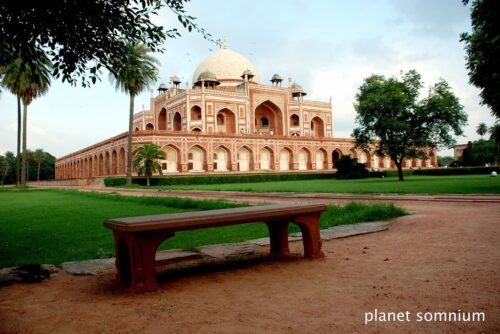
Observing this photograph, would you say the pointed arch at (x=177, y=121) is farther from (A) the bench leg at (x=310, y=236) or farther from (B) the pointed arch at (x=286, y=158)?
(A) the bench leg at (x=310, y=236)

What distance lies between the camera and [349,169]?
34.2m

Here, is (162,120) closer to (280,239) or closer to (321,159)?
(321,159)

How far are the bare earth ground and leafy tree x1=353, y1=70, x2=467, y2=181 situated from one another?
66.4 feet

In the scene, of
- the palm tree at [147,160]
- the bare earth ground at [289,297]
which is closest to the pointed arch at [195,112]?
the palm tree at [147,160]

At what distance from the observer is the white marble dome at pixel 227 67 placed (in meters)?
47.7

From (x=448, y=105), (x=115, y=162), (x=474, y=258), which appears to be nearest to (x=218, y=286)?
(x=474, y=258)

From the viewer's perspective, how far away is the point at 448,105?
23.1 m

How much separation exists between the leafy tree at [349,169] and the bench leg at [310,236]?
30393mm

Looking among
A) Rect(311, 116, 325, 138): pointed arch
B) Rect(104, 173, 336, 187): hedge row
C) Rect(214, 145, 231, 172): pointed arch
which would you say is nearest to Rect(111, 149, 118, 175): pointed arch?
Rect(104, 173, 336, 187): hedge row

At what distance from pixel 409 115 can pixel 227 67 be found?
28.9 meters

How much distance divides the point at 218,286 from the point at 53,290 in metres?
1.41

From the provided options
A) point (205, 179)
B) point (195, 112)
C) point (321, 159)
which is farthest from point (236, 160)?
point (321, 159)

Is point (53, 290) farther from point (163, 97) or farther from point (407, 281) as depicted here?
point (163, 97)

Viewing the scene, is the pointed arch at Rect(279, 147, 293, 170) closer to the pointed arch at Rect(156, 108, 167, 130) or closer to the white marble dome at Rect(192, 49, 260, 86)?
the white marble dome at Rect(192, 49, 260, 86)
